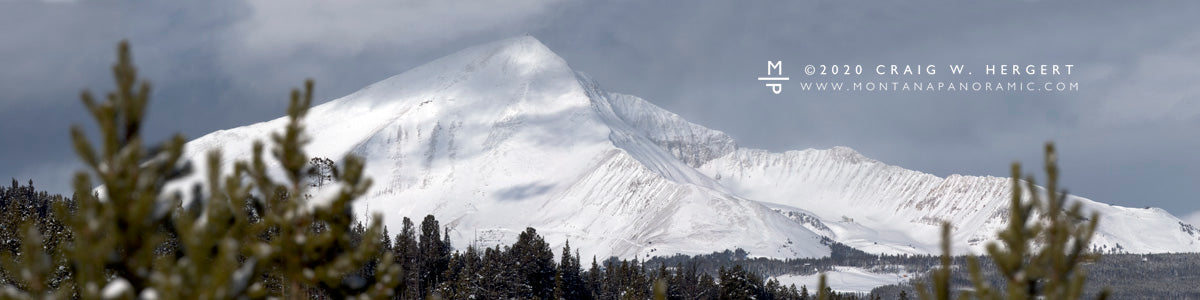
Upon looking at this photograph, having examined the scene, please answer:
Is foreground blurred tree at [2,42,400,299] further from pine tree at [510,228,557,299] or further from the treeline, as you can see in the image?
pine tree at [510,228,557,299]

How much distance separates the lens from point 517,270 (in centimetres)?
12338

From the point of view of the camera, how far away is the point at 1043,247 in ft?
48.6

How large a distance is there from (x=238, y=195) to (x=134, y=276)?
5.50 ft

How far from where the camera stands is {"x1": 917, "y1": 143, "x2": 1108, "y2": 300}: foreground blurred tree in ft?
46.8

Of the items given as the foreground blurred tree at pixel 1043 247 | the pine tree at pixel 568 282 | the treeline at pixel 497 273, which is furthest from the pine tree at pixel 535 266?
the foreground blurred tree at pixel 1043 247

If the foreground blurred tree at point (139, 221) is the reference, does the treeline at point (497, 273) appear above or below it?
above

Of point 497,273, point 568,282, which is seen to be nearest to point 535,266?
point 568,282

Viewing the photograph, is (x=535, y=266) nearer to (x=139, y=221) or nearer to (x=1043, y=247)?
(x=1043, y=247)

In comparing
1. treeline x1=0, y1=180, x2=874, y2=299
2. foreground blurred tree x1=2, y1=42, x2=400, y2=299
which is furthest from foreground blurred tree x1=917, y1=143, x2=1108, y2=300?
treeline x1=0, y1=180, x2=874, y2=299

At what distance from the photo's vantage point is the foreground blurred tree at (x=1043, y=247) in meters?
14.3

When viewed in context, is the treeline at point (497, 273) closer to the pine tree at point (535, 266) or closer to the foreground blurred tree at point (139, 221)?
the pine tree at point (535, 266)

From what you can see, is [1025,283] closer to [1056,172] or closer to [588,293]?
[1056,172]

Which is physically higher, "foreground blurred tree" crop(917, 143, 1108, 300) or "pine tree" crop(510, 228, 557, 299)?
"pine tree" crop(510, 228, 557, 299)

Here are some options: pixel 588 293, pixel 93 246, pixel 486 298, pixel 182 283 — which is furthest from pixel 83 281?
pixel 588 293
